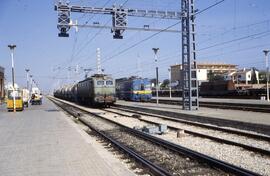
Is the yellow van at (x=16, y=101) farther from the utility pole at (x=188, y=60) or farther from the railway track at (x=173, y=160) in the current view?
the railway track at (x=173, y=160)

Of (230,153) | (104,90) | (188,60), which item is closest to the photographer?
(230,153)

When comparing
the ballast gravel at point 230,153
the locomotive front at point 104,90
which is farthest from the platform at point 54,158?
the locomotive front at point 104,90

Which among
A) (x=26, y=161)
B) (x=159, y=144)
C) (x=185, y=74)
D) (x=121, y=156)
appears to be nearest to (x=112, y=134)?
(x=159, y=144)

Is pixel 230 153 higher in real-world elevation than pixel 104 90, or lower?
lower

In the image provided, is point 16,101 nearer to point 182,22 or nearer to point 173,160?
point 182,22

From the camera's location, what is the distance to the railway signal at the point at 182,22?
26.1 m

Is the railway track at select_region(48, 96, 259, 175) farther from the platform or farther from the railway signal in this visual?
the railway signal

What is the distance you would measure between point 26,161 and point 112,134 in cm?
729

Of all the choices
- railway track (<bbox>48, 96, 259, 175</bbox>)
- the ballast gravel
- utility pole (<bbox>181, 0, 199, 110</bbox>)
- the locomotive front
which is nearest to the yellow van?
the locomotive front

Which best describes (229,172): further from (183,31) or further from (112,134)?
(183,31)

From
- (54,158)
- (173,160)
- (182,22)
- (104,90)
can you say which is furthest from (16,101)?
(173,160)

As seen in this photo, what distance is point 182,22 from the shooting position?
27328 millimetres

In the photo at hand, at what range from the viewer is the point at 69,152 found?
10805mm

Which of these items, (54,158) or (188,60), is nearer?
(54,158)
